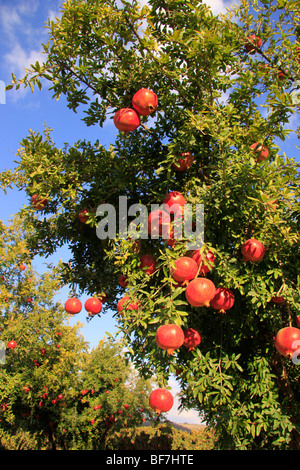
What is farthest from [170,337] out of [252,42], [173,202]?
[252,42]

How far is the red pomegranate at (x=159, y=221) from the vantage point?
11.5ft

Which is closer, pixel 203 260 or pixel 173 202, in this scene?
pixel 203 260

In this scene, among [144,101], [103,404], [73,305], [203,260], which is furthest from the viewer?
[103,404]

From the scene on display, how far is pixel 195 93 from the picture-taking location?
4293 mm

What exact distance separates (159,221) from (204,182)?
97 cm

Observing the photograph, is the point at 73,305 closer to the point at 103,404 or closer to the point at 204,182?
the point at 204,182

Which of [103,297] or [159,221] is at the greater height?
[159,221]

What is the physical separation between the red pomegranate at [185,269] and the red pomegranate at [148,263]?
75cm

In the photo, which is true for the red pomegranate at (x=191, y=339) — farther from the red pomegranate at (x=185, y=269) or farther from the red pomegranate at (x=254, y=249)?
the red pomegranate at (x=254, y=249)

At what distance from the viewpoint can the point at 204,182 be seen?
162 inches

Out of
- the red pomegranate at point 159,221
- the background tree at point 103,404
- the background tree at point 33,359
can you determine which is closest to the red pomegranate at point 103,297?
the red pomegranate at point 159,221

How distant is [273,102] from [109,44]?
2.25 meters

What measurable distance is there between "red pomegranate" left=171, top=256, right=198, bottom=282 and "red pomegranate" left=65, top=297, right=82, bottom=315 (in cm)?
231
